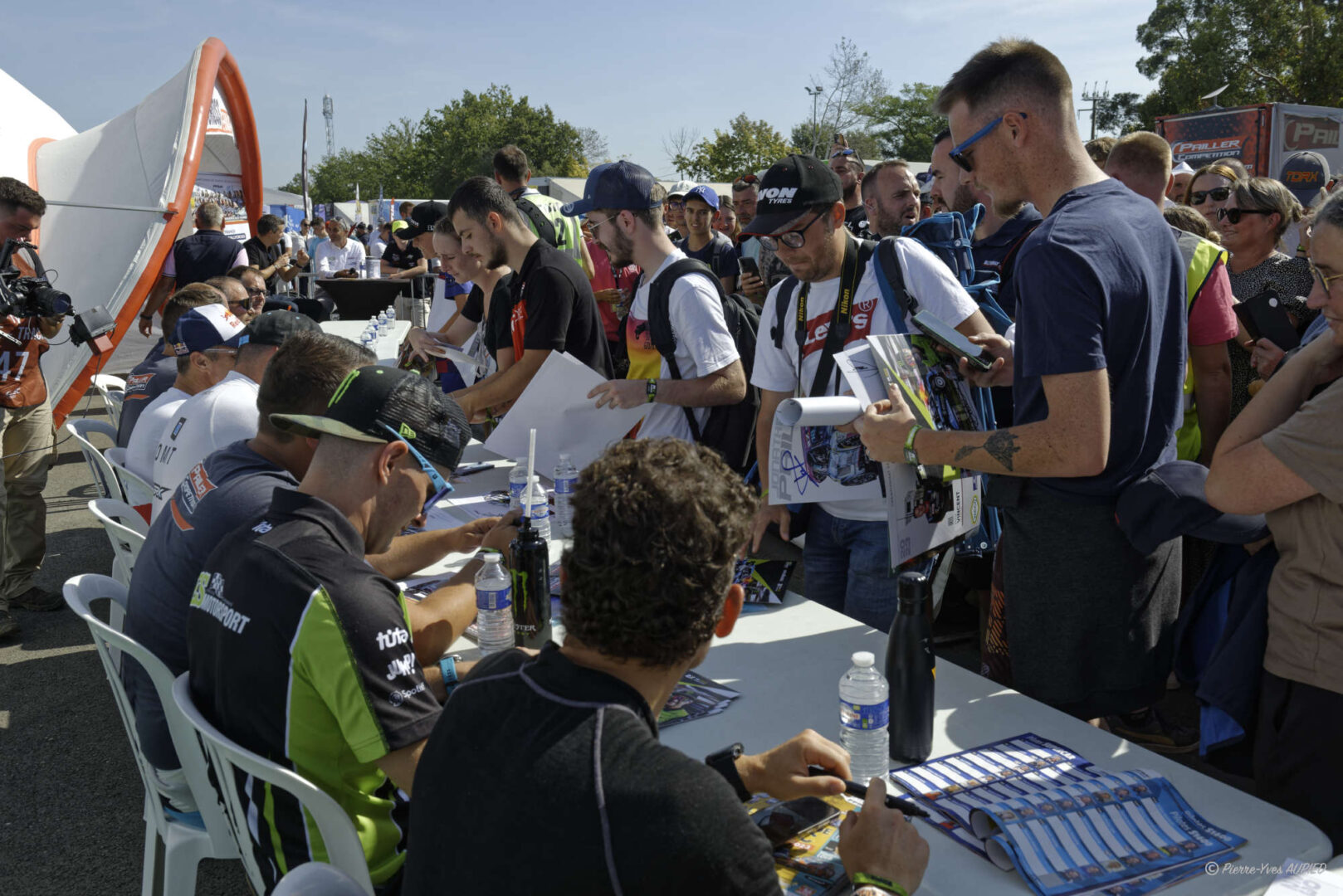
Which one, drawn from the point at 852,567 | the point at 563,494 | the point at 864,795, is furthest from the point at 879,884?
the point at 563,494

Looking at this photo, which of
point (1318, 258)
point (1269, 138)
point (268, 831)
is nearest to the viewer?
point (268, 831)

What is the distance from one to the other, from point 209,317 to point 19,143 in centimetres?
791

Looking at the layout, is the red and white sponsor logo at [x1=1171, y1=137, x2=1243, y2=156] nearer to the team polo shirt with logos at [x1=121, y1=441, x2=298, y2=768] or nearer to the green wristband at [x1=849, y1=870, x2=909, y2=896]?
the team polo shirt with logos at [x1=121, y1=441, x2=298, y2=768]

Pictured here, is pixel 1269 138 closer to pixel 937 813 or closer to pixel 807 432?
pixel 807 432

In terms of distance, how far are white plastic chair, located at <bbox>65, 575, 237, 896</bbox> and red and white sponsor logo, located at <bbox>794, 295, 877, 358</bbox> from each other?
6.24 ft

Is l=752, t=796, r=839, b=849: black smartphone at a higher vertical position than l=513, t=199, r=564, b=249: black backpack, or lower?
lower

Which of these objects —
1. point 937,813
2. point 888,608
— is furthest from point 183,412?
point 937,813

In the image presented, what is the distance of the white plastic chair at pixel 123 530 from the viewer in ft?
9.28

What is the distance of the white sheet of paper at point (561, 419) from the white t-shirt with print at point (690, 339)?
11 cm

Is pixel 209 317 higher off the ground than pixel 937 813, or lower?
higher

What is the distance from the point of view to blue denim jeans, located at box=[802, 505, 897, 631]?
2.59m

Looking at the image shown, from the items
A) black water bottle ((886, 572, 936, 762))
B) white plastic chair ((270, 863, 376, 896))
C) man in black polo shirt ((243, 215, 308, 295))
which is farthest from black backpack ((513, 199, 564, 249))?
man in black polo shirt ((243, 215, 308, 295))

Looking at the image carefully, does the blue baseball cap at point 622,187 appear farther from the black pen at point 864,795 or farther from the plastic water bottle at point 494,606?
the black pen at point 864,795

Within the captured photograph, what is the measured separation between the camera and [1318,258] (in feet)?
5.79
